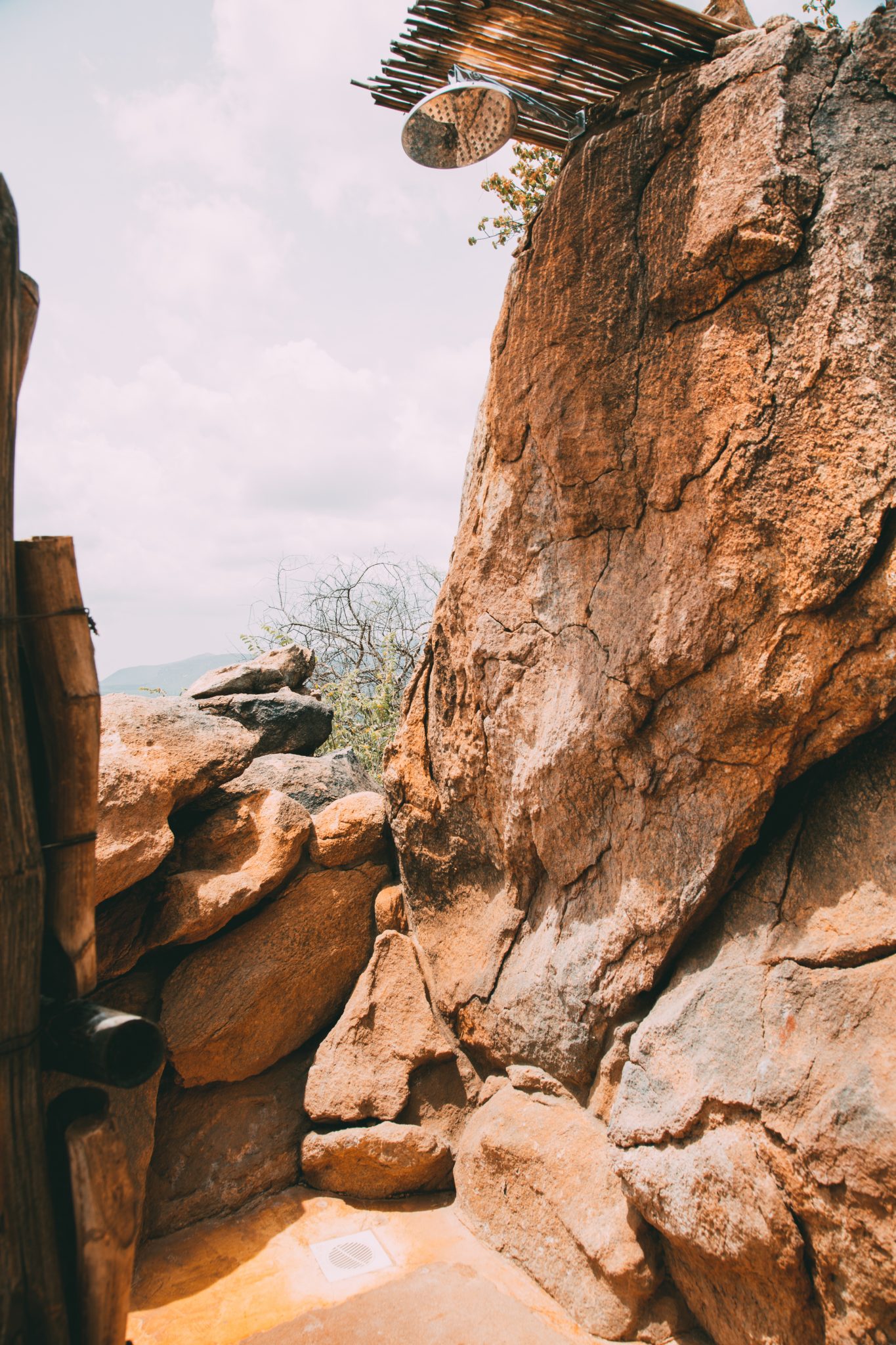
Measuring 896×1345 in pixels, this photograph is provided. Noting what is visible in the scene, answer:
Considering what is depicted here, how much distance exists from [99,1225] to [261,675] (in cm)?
408

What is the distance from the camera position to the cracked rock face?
2.97 metres

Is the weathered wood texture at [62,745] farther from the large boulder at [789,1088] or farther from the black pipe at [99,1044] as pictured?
Answer: the large boulder at [789,1088]

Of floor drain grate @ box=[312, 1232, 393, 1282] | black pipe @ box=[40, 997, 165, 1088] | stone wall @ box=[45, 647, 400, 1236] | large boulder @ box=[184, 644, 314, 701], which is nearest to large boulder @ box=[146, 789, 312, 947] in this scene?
stone wall @ box=[45, 647, 400, 1236]

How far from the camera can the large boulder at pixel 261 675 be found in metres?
5.71

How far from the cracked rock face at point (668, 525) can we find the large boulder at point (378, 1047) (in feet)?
0.57

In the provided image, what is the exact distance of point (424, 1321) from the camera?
3.26m

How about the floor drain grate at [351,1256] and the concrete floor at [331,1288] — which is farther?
the floor drain grate at [351,1256]

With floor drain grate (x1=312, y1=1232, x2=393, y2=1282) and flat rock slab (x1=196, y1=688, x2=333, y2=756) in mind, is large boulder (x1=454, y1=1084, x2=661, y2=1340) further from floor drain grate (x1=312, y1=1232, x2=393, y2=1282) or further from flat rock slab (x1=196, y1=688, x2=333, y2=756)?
flat rock slab (x1=196, y1=688, x2=333, y2=756)

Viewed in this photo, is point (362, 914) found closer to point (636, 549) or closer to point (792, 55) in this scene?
point (636, 549)

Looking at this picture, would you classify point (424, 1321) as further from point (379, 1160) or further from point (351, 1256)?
point (379, 1160)

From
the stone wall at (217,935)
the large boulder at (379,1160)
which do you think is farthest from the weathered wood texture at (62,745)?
the large boulder at (379,1160)

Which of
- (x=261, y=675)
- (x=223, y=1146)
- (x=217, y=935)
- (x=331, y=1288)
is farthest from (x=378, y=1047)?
(x=261, y=675)

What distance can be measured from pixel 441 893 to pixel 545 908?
0.78 metres

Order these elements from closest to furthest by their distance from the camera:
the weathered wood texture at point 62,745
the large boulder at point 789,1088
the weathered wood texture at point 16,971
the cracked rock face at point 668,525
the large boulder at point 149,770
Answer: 1. the weathered wood texture at point 16,971
2. the weathered wood texture at point 62,745
3. the large boulder at point 789,1088
4. the cracked rock face at point 668,525
5. the large boulder at point 149,770
